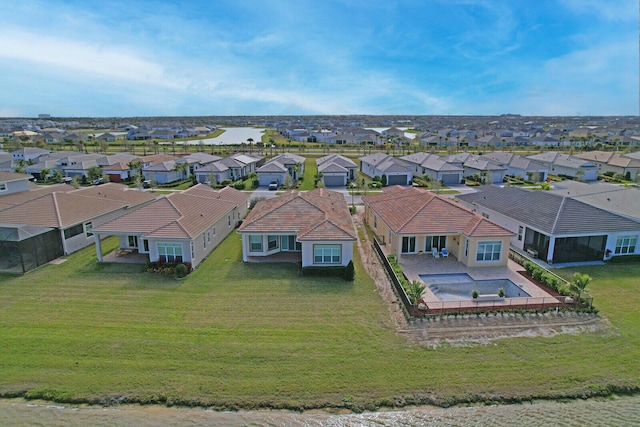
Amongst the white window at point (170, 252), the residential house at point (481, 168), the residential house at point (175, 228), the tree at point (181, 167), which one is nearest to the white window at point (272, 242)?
the residential house at point (175, 228)

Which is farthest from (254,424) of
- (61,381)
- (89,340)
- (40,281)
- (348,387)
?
(40,281)

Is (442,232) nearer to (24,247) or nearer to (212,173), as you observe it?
(24,247)

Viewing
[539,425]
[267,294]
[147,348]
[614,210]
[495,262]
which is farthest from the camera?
[614,210]

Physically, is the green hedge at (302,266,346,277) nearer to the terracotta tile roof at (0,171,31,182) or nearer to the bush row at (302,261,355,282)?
the bush row at (302,261,355,282)

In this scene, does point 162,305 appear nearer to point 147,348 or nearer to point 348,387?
point 147,348

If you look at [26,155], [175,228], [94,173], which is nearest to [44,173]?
[94,173]

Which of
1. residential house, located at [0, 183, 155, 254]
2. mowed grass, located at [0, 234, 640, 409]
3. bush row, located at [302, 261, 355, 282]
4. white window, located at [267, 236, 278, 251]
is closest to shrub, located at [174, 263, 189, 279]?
mowed grass, located at [0, 234, 640, 409]
